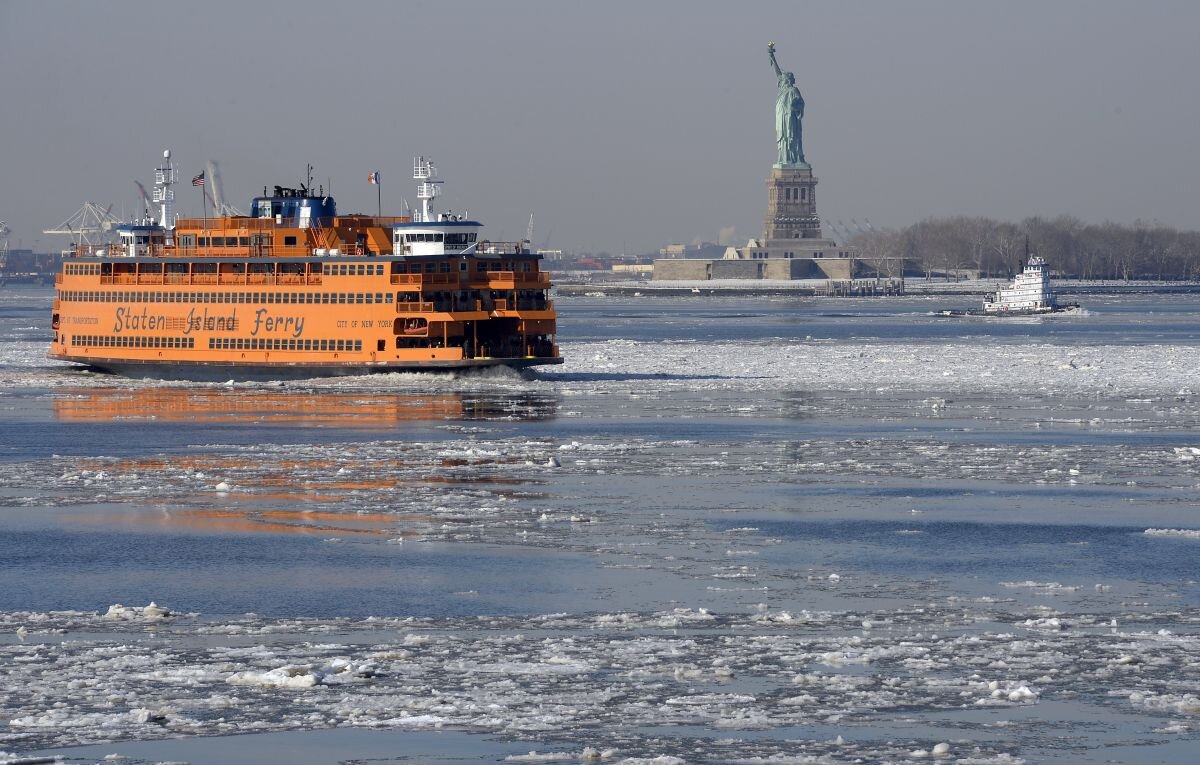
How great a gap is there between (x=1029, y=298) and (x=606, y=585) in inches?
5408

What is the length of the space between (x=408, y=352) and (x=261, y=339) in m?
7.49

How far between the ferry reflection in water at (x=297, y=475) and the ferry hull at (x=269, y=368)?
308 inches

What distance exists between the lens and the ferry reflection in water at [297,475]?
3119cm

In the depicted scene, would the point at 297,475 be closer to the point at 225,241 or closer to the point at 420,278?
the point at 420,278

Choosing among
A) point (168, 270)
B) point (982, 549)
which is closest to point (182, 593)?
point (982, 549)

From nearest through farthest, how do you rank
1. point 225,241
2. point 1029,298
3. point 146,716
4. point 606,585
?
point 146,716 → point 606,585 → point 225,241 → point 1029,298

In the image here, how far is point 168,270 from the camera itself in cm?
7381

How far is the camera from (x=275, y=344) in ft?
228

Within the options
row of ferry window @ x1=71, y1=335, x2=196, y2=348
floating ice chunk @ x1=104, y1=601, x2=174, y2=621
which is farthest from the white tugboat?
floating ice chunk @ x1=104, y1=601, x2=174, y2=621

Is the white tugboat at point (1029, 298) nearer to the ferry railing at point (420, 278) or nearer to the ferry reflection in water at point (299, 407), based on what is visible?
the ferry railing at point (420, 278)

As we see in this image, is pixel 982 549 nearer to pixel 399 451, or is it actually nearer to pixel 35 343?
pixel 399 451

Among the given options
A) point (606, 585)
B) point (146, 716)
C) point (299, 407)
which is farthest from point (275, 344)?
point (146, 716)

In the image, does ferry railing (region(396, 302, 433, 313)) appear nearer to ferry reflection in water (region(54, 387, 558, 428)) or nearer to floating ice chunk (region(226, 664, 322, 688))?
ferry reflection in water (region(54, 387, 558, 428))

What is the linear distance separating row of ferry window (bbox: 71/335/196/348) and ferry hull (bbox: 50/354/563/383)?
2.35ft
